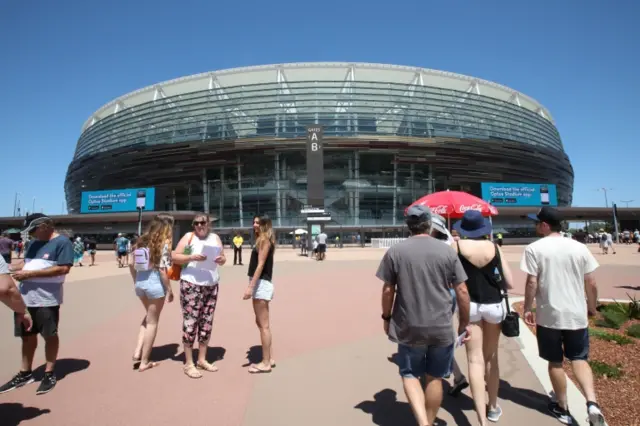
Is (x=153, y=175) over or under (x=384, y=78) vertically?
under

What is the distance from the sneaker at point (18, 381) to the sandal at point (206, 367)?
5.96 ft

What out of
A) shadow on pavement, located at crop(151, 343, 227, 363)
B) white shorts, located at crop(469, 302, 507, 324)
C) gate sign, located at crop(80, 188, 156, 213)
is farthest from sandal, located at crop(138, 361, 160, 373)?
gate sign, located at crop(80, 188, 156, 213)

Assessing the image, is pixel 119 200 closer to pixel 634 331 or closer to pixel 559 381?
pixel 634 331

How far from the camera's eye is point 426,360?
8.79 feet

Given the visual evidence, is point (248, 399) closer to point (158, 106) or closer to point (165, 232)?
point (165, 232)

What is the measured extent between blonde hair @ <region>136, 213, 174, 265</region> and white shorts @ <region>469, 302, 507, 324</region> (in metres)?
3.70

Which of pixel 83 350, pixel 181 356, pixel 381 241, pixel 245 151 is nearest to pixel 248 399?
pixel 181 356

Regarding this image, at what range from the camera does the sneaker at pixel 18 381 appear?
3716mm

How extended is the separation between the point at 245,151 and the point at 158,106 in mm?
15648

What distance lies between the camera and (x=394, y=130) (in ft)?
149

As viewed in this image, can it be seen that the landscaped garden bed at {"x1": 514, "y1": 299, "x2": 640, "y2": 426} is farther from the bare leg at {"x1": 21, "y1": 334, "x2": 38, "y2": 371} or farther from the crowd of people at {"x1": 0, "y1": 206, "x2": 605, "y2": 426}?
the bare leg at {"x1": 21, "y1": 334, "x2": 38, "y2": 371}

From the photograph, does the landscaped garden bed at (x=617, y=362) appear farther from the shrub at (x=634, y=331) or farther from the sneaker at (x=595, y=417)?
the sneaker at (x=595, y=417)

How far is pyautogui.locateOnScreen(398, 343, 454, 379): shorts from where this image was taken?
8.50 ft

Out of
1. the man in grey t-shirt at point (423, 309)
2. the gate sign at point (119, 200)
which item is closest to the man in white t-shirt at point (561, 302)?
the man in grey t-shirt at point (423, 309)
